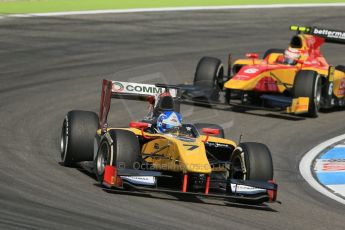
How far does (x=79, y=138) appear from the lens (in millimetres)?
15031

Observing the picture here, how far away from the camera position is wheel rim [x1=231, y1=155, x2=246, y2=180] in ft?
46.6

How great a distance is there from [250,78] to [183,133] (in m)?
7.40

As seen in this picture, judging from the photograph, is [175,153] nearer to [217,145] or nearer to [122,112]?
[217,145]

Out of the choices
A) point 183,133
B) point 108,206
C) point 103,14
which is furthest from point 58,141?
point 103,14

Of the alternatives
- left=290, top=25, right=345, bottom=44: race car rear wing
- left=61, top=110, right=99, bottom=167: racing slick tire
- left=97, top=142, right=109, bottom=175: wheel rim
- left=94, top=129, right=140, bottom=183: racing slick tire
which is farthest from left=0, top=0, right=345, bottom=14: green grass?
left=94, top=129, right=140, bottom=183: racing slick tire

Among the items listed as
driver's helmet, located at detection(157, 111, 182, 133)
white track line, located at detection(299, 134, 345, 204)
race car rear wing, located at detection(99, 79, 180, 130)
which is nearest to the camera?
driver's helmet, located at detection(157, 111, 182, 133)

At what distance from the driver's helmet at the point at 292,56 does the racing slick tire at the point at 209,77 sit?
1463mm

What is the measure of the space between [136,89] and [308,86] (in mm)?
6539

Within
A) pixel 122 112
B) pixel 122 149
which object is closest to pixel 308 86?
pixel 122 112

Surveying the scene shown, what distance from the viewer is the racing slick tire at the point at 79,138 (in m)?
15.0

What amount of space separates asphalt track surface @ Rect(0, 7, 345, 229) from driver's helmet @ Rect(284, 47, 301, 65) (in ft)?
4.44

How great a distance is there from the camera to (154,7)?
34438 mm

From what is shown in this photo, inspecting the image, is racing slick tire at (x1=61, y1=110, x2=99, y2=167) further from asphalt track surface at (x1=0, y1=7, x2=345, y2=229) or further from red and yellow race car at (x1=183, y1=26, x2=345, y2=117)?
red and yellow race car at (x1=183, y1=26, x2=345, y2=117)

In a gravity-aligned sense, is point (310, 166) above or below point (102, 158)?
below
